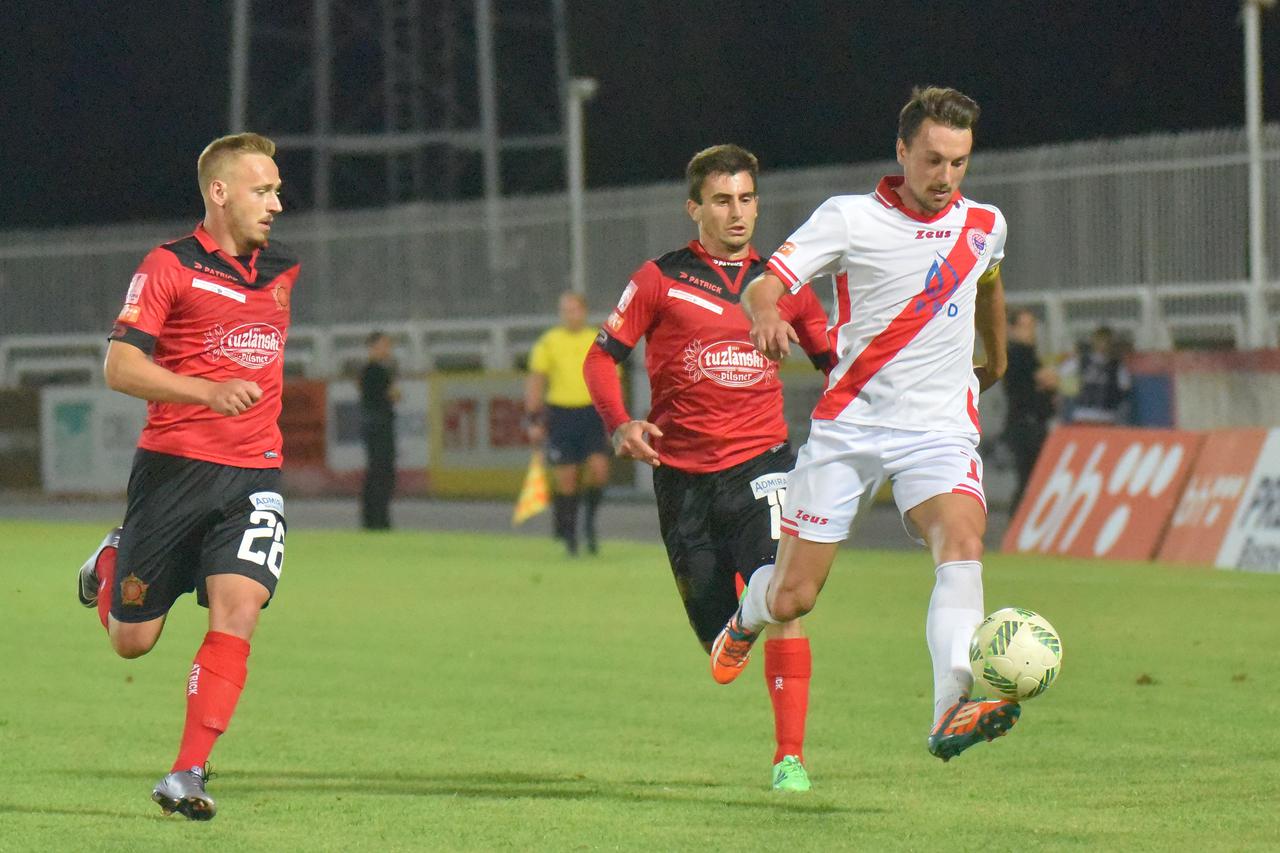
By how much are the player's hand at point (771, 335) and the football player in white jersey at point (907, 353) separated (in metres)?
0.11

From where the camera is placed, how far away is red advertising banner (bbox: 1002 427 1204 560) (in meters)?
16.9

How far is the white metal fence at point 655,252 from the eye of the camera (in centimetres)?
2291

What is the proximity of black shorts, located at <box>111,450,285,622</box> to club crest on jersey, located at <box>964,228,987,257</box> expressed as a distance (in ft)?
7.80

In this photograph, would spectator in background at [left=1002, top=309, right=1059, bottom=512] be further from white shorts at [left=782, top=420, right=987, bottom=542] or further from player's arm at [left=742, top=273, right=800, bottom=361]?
player's arm at [left=742, top=273, right=800, bottom=361]

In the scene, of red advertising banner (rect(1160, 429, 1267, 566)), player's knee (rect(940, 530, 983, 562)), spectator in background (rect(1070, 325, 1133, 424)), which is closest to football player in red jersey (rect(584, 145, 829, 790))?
player's knee (rect(940, 530, 983, 562))

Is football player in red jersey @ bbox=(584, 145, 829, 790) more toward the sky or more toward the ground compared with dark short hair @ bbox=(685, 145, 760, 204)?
more toward the ground

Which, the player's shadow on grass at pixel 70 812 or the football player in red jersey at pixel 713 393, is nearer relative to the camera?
the player's shadow on grass at pixel 70 812

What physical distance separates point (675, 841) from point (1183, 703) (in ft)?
12.5

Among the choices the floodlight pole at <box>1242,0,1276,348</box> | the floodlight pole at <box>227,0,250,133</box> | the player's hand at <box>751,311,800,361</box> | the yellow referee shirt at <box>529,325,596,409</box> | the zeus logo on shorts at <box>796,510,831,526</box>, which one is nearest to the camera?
the player's hand at <box>751,311,800,361</box>

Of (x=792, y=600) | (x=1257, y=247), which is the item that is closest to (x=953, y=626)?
(x=792, y=600)

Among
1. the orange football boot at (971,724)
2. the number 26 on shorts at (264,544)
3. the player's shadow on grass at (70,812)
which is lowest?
the player's shadow on grass at (70,812)

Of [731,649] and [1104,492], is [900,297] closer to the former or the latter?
[731,649]

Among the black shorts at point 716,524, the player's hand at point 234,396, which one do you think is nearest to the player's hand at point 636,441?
the black shorts at point 716,524

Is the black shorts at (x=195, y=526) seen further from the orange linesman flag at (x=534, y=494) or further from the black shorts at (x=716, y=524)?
the orange linesman flag at (x=534, y=494)
